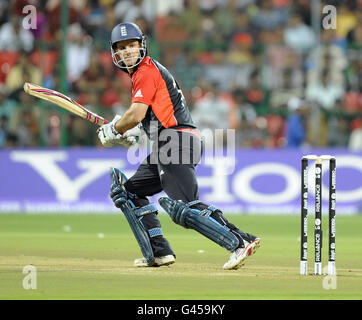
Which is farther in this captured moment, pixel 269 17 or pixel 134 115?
pixel 269 17

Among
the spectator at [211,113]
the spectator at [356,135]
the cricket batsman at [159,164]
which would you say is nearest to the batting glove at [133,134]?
the cricket batsman at [159,164]

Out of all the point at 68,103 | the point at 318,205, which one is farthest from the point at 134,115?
the point at 318,205

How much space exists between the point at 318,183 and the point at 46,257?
3339mm

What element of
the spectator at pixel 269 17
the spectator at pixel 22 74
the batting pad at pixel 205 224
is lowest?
the batting pad at pixel 205 224

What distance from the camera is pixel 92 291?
22.0 feet

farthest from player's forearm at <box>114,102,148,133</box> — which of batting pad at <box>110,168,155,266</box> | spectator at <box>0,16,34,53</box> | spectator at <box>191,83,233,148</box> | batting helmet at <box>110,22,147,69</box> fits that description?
spectator at <box>0,16,34,53</box>

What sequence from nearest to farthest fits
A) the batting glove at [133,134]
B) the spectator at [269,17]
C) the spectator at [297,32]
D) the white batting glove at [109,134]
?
the white batting glove at [109,134] → the batting glove at [133,134] → the spectator at [297,32] → the spectator at [269,17]

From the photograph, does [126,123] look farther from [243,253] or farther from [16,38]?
[16,38]

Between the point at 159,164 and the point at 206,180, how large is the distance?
7873 mm

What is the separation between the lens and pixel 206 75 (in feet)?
54.9

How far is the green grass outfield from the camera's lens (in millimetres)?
6664

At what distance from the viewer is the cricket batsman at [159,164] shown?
25.6ft

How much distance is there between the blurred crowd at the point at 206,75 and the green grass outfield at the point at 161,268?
126 inches

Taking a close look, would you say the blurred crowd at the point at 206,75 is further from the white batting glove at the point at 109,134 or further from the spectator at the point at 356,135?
the white batting glove at the point at 109,134
